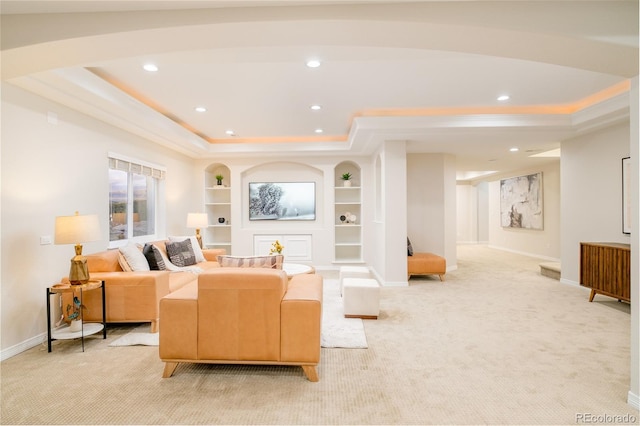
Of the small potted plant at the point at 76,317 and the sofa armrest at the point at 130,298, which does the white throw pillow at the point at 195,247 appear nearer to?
the sofa armrest at the point at 130,298

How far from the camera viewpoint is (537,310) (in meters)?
4.23

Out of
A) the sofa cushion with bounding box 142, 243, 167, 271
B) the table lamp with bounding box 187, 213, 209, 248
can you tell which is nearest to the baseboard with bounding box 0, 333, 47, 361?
the sofa cushion with bounding box 142, 243, 167, 271

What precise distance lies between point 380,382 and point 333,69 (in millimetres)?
2882

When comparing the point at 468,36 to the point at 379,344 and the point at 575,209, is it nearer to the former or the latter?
the point at 379,344

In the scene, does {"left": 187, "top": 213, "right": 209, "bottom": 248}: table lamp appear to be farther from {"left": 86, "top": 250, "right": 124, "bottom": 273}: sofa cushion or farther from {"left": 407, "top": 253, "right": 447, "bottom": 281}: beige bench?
{"left": 407, "top": 253, "right": 447, "bottom": 281}: beige bench

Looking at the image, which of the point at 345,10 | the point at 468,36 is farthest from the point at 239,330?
the point at 468,36

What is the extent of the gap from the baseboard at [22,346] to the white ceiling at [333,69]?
2344 mm

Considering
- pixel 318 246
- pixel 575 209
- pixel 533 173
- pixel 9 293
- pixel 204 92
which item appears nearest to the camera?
pixel 9 293

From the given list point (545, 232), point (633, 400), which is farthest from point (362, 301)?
point (545, 232)

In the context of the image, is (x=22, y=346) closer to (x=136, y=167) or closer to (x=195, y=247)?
(x=195, y=247)

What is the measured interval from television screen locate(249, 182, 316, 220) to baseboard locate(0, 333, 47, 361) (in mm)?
4561

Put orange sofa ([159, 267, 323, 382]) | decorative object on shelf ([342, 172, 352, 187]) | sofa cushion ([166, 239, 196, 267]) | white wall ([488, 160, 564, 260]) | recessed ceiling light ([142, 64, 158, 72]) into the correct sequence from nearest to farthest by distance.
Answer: orange sofa ([159, 267, 323, 382])
recessed ceiling light ([142, 64, 158, 72])
sofa cushion ([166, 239, 196, 267])
decorative object on shelf ([342, 172, 352, 187])
white wall ([488, 160, 564, 260])

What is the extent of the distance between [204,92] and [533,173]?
8.58 m

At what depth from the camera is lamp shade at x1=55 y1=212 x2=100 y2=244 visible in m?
3.12
